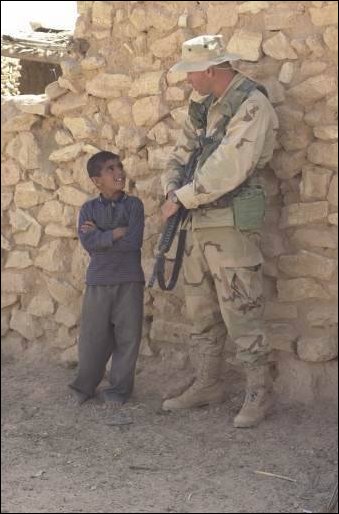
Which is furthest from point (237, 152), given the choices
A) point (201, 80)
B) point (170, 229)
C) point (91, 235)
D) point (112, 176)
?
point (91, 235)

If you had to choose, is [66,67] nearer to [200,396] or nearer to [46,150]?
[46,150]

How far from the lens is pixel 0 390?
5.19 metres

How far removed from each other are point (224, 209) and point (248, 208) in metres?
0.13

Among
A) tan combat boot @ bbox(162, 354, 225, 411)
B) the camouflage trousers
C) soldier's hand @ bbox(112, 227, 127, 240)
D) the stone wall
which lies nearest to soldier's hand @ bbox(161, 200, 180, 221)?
the camouflage trousers

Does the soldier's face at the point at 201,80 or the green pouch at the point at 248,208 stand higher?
the soldier's face at the point at 201,80

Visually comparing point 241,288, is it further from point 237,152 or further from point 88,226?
point 88,226

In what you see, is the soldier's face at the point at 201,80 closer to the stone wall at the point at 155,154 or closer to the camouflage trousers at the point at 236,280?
the stone wall at the point at 155,154

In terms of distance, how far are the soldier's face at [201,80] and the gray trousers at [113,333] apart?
3.65 ft

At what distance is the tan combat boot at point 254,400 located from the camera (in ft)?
13.8

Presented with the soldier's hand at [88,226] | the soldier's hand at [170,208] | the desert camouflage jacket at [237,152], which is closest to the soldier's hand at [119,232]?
the soldier's hand at [88,226]

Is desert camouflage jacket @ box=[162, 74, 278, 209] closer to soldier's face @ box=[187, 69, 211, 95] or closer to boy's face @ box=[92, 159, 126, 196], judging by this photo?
soldier's face @ box=[187, 69, 211, 95]

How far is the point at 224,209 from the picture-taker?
4.08m

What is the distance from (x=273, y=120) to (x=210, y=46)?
0.43m

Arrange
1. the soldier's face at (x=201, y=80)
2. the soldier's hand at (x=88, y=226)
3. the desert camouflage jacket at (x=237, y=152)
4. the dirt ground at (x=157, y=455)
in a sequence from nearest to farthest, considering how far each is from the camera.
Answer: the dirt ground at (x=157, y=455) < the desert camouflage jacket at (x=237, y=152) < the soldier's face at (x=201, y=80) < the soldier's hand at (x=88, y=226)
